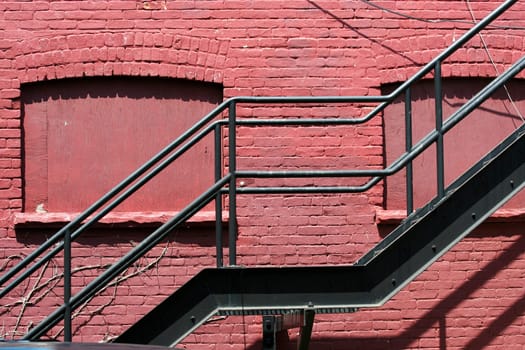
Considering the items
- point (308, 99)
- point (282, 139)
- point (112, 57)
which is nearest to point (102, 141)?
point (112, 57)

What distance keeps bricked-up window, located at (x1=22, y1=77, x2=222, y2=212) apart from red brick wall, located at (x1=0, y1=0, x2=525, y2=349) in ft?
0.47

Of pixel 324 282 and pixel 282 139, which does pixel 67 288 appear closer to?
pixel 324 282

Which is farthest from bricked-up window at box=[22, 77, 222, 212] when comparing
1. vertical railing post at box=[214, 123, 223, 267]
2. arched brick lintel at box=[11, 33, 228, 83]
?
vertical railing post at box=[214, 123, 223, 267]

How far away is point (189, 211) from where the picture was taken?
20.6 ft

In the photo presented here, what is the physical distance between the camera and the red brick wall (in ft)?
27.0

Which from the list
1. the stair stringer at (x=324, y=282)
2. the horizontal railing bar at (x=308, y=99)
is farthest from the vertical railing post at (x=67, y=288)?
the horizontal railing bar at (x=308, y=99)

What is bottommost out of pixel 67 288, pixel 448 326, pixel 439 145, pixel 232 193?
pixel 448 326

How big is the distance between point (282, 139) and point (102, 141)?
150 cm

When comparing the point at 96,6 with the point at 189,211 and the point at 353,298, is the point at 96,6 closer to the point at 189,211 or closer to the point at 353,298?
the point at 189,211

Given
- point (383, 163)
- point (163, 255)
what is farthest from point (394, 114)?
point (163, 255)

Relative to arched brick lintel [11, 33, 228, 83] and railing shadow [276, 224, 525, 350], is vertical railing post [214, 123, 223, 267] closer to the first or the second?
arched brick lintel [11, 33, 228, 83]

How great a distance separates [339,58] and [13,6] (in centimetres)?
275

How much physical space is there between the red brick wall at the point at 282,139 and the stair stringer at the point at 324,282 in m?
2.05

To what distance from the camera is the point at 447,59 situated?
847 cm
